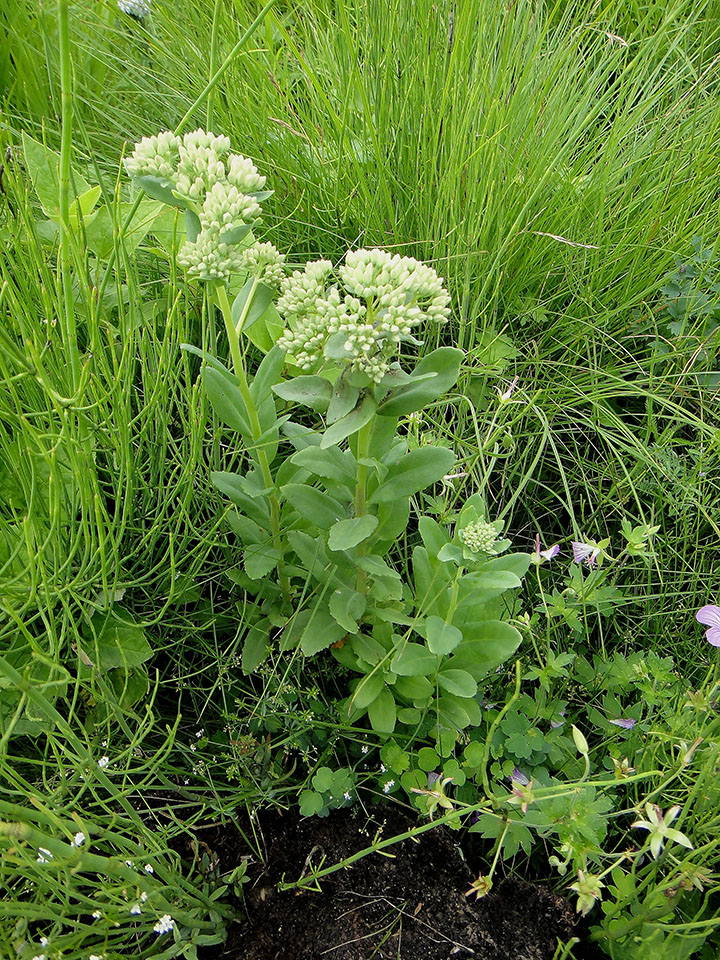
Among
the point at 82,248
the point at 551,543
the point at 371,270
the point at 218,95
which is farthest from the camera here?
the point at 218,95

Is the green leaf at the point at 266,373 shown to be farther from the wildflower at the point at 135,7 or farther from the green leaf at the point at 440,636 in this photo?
the wildflower at the point at 135,7

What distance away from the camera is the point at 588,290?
181cm

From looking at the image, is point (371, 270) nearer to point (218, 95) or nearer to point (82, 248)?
point (82, 248)

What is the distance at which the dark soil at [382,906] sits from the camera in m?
1.18

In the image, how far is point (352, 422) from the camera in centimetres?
106

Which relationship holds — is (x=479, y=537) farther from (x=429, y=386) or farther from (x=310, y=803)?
(x=310, y=803)

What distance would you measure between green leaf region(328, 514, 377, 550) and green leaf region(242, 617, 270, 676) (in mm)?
322

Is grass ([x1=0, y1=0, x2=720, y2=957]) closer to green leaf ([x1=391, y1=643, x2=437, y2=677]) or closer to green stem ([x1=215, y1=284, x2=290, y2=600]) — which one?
green stem ([x1=215, y1=284, x2=290, y2=600])

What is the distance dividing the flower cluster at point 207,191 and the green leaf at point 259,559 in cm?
48

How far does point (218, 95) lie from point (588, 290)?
1.17 m

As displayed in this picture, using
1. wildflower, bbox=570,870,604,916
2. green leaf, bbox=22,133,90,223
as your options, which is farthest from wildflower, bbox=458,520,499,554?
green leaf, bbox=22,133,90,223

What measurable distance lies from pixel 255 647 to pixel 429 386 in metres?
0.59

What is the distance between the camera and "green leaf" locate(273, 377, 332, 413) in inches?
43.8

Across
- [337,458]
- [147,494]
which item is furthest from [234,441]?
[337,458]
